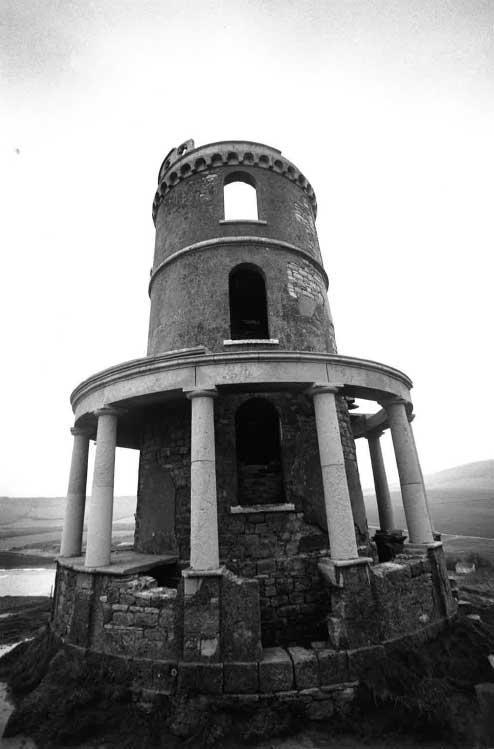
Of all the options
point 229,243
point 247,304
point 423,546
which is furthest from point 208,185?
point 423,546

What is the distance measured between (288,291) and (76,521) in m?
8.61

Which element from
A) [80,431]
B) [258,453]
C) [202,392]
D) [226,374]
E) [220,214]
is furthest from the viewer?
[220,214]

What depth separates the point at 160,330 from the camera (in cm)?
1041

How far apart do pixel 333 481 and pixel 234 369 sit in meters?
2.88

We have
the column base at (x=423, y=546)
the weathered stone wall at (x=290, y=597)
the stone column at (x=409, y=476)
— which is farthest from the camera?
the stone column at (x=409, y=476)

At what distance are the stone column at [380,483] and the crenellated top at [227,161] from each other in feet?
31.3

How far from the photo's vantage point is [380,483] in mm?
13531

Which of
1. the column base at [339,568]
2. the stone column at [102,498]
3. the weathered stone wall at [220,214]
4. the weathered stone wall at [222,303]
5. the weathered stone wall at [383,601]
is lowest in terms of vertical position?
the weathered stone wall at [383,601]

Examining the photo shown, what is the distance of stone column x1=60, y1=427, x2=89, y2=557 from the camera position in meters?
9.48

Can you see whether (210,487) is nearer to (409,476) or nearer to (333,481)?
(333,481)

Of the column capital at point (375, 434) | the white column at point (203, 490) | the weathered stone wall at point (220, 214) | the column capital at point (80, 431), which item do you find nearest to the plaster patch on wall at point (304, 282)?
the weathered stone wall at point (220, 214)

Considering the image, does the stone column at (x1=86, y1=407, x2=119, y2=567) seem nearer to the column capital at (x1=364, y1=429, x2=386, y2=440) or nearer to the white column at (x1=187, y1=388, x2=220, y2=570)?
the white column at (x1=187, y1=388, x2=220, y2=570)

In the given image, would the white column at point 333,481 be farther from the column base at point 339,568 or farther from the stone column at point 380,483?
the stone column at point 380,483

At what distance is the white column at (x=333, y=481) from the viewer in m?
6.54
